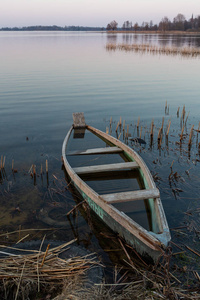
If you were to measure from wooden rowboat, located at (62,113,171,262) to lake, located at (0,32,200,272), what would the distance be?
0.64 m

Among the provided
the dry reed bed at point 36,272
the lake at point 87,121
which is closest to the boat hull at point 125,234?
the lake at point 87,121

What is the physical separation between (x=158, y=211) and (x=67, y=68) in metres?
28.0

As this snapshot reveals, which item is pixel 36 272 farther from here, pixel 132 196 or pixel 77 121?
pixel 77 121

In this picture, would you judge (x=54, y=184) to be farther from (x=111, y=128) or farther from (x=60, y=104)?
(x=60, y=104)

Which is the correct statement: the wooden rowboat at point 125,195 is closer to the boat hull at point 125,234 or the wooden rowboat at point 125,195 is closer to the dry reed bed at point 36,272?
the boat hull at point 125,234

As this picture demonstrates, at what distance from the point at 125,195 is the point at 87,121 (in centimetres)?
936

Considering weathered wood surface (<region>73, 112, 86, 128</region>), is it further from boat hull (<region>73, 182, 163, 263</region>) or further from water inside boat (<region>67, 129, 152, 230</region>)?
boat hull (<region>73, 182, 163, 263</region>)

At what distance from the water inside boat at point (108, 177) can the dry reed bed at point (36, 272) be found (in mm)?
2215

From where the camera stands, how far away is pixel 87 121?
15.0 m

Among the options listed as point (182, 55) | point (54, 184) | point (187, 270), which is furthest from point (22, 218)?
point (182, 55)

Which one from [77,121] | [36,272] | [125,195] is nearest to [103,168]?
[125,195]

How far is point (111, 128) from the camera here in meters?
13.7

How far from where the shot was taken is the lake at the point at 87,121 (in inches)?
279

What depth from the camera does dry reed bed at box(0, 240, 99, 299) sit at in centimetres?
434
